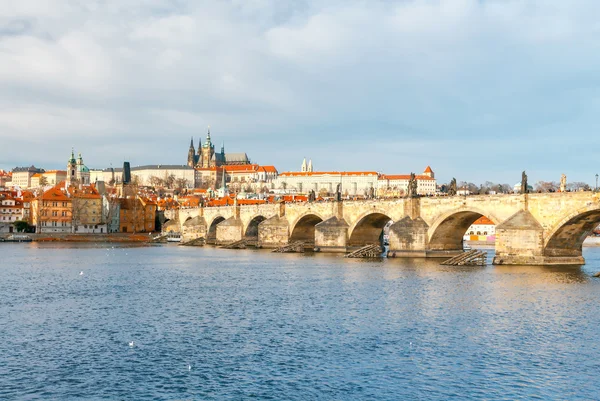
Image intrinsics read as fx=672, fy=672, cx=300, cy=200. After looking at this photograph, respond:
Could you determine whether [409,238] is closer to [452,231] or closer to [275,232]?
[452,231]

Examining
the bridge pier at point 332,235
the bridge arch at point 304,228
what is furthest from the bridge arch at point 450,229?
the bridge arch at point 304,228

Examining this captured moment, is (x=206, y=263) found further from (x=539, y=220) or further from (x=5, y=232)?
(x=5, y=232)

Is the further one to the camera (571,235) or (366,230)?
(366,230)

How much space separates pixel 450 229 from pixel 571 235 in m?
12.3

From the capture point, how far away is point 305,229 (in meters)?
82.0

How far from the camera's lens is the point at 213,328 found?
2528 centimetres

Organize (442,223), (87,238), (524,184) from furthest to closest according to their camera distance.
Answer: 1. (87,238)
2. (442,223)
3. (524,184)

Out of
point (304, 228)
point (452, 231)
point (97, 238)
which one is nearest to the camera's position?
point (452, 231)

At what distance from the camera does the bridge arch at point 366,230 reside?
6769 cm

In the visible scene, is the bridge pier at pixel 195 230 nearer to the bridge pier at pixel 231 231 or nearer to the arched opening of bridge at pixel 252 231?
the bridge pier at pixel 231 231

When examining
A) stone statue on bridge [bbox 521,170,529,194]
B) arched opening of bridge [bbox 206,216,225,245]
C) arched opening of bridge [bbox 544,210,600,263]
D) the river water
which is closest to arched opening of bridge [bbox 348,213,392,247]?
stone statue on bridge [bbox 521,170,529,194]

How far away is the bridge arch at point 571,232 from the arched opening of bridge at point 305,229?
116ft

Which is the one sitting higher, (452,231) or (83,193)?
(83,193)

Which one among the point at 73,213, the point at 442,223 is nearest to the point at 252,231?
the point at 73,213
